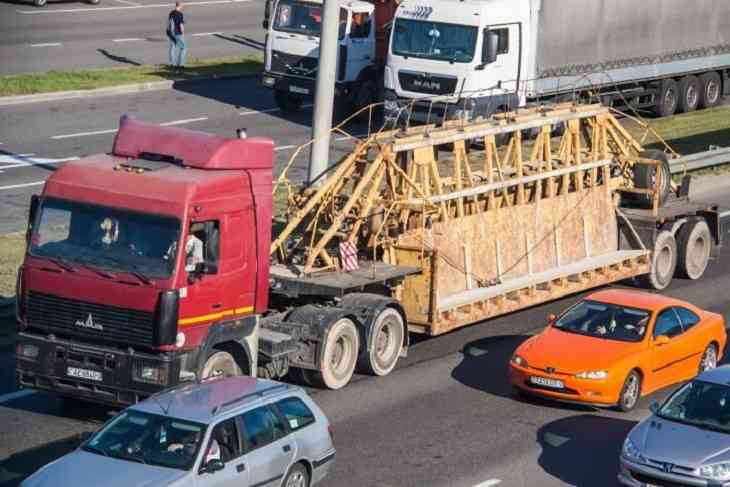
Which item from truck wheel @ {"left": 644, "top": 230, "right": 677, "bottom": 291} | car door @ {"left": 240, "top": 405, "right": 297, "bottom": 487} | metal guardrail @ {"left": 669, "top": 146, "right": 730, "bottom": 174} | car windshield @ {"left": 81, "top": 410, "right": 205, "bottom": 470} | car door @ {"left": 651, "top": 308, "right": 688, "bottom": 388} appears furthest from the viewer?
metal guardrail @ {"left": 669, "top": 146, "right": 730, "bottom": 174}

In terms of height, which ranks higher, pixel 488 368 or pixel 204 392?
pixel 204 392

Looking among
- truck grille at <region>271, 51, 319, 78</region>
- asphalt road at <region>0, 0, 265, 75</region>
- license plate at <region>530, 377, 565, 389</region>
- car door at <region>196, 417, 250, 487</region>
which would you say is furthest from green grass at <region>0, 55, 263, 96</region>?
car door at <region>196, 417, 250, 487</region>

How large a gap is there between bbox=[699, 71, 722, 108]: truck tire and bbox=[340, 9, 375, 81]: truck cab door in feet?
34.3

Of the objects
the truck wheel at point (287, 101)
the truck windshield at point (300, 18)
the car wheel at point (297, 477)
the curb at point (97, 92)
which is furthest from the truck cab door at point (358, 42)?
the car wheel at point (297, 477)

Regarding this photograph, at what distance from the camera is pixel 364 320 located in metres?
19.5

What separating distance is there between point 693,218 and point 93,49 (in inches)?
1035

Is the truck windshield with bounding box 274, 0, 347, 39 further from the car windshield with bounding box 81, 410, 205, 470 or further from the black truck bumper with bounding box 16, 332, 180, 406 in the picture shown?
the car windshield with bounding box 81, 410, 205, 470

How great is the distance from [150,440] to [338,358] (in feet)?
18.5

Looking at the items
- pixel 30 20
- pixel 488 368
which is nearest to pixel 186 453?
pixel 488 368

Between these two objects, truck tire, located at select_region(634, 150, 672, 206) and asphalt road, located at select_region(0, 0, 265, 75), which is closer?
truck tire, located at select_region(634, 150, 672, 206)

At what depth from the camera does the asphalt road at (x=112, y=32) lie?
46156 mm

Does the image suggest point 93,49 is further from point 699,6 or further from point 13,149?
point 699,6

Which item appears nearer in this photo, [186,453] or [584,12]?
[186,453]

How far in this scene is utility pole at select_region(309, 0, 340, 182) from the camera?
933 inches
